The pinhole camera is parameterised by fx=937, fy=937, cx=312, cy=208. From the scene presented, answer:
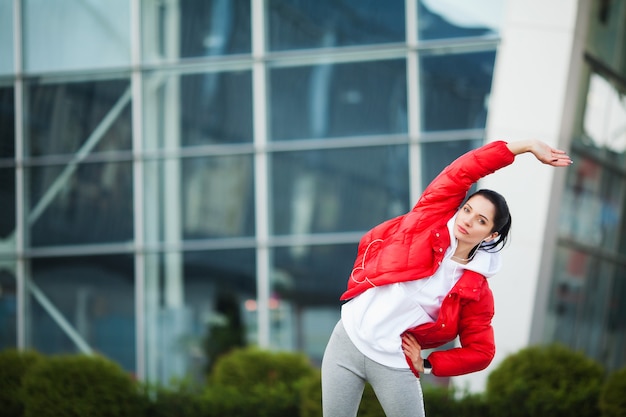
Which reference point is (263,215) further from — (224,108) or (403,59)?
(403,59)

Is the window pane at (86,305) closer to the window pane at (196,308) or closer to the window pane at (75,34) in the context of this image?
the window pane at (196,308)

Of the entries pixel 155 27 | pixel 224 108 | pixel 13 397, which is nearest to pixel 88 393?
pixel 13 397

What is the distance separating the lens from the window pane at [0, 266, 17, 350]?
1202 centimetres

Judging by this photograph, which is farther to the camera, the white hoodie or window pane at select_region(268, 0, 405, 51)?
window pane at select_region(268, 0, 405, 51)

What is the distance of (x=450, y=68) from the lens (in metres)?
11.0

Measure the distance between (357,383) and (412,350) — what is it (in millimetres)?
309

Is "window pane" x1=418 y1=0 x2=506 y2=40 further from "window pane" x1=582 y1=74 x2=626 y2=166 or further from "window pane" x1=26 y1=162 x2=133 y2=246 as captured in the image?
"window pane" x1=26 y1=162 x2=133 y2=246

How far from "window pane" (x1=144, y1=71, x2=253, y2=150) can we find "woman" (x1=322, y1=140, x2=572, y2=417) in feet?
24.3

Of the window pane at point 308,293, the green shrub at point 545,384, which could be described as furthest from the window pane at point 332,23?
the green shrub at point 545,384

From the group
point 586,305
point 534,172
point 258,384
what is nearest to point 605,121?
point 534,172

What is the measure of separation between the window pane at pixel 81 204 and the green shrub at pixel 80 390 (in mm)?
3278

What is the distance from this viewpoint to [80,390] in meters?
8.54

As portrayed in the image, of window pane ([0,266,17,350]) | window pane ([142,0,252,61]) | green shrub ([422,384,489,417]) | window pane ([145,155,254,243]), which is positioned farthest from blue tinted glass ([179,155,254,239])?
green shrub ([422,384,489,417])

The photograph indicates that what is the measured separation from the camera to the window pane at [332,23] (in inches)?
442
